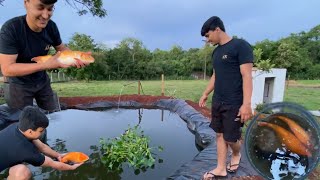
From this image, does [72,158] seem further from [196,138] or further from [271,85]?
[271,85]

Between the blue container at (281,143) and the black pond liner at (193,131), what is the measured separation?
46cm

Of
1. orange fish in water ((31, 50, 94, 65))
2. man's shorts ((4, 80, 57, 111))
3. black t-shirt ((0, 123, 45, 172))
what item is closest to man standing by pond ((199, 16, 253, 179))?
orange fish in water ((31, 50, 94, 65))

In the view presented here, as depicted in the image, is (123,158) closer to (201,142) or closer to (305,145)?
(201,142)

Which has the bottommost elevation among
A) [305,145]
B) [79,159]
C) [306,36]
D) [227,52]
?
[79,159]

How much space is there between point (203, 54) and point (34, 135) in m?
34.6

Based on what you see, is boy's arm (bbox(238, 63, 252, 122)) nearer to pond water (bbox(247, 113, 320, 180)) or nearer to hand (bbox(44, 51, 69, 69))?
pond water (bbox(247, 113, 320, 180))

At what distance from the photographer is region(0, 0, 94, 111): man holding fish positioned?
182 cm

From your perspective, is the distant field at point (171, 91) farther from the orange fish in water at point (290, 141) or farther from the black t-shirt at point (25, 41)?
the black t-shirt at point (25, 41)

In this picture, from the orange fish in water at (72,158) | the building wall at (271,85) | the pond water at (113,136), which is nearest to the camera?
the orange fish in water at (72,158)

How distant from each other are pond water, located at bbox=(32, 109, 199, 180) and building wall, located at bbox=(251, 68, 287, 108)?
1.95 metres

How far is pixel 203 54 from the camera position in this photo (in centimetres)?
3559

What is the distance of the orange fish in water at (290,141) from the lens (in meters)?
2.42

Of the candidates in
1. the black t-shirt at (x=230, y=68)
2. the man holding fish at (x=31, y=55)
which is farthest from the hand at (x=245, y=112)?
the man holding fish at (x=31, y=55)

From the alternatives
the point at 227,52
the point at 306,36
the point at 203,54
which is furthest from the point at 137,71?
the point at 227,52
